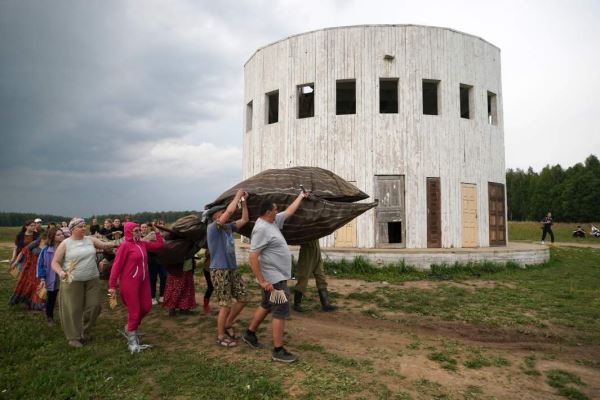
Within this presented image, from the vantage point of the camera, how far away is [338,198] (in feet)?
18.0

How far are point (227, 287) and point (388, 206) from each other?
8020 millimetres

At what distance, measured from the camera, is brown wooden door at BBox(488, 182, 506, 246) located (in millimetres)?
13391

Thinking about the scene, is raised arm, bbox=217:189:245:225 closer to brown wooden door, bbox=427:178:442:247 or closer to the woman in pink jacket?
the woman in pink jacket

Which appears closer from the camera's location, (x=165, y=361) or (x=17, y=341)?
(x=165, y=361)

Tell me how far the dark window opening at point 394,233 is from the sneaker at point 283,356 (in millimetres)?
8842

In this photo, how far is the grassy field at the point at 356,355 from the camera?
3877mm

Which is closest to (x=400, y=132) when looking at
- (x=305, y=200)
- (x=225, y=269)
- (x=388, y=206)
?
(x=388, y=206)

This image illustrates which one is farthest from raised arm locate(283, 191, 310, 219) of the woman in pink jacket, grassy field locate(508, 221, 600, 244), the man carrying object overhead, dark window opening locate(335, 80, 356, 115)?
grassy field locate(508, 221, 600, 244)

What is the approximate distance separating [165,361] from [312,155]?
9.04 m

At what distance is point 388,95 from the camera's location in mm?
15211

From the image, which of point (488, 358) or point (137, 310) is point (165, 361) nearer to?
point (137, 310)

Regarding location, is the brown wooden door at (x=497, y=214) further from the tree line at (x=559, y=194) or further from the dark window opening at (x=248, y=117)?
the tree line at (x=559, y=194)

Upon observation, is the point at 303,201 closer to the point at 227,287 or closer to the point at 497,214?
the point at 227,287

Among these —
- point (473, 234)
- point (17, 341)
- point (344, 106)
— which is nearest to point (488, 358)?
point (17, 341)
